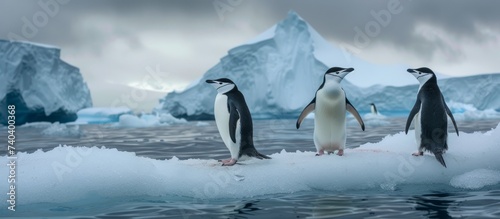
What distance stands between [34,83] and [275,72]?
18179 mm

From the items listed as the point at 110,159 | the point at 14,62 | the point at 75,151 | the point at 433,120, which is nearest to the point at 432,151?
the point at 433,120

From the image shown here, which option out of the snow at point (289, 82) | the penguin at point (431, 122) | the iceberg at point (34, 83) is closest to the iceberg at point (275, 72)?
the snow at point (289, 82)

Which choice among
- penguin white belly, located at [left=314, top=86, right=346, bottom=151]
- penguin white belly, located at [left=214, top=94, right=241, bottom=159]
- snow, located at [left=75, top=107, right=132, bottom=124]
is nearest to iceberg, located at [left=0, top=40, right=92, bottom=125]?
snow, located at [left=75, top=107, right=132, bottom=124]

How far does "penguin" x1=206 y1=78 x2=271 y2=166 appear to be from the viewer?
563 centimetres

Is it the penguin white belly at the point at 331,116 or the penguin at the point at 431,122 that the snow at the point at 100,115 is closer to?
the penguin white belly at the point at 331,116

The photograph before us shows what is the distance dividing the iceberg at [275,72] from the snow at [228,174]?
100ft

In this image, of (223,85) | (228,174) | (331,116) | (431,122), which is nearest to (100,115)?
(223,85)

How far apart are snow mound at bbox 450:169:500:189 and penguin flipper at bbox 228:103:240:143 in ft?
8.52

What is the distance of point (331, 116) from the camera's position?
238 inches

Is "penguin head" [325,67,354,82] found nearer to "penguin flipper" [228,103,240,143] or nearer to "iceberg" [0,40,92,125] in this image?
"penguin flipper" [228,103,240,143]

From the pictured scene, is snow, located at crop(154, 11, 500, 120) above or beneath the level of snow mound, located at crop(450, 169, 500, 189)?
above

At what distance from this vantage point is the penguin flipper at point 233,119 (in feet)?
18.2

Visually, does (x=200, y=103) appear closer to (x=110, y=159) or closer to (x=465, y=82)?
(x=465, y=82)

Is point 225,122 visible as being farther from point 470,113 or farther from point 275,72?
point 275,72
